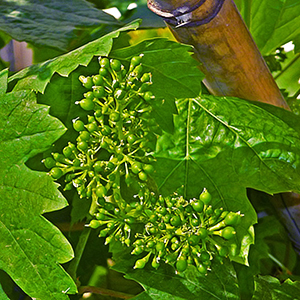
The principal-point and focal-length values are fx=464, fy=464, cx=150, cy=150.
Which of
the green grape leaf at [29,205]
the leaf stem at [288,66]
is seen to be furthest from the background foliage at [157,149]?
the leaf stem at [288,66]

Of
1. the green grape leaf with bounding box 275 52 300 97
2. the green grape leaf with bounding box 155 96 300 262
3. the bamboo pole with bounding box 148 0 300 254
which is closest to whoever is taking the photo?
the bamboo pole with bounding box 148 0 300 254

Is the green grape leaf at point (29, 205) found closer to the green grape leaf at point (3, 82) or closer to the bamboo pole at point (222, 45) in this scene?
the green grape leaf at point (3, 82)

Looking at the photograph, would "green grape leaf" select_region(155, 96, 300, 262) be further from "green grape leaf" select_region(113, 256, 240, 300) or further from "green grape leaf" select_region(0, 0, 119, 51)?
"green grape leaf" select_region(0, 0, 119, 51)

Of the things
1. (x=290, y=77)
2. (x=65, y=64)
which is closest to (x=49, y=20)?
(x=65, y=64)

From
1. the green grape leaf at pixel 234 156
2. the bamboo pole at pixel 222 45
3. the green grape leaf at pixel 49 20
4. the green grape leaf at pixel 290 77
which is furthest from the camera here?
the green grape leaf at pixel 290 77

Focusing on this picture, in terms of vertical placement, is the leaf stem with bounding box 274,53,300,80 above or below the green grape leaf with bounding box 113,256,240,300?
above

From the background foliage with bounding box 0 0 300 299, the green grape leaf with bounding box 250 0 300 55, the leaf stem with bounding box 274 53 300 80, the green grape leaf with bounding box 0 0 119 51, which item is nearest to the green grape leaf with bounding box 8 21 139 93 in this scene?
the background foliage with bounding box 0 0 300 299

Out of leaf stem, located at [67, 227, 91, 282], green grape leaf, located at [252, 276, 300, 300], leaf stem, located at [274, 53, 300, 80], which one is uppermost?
leaf stem, located at [274, 53, 300, 80]
